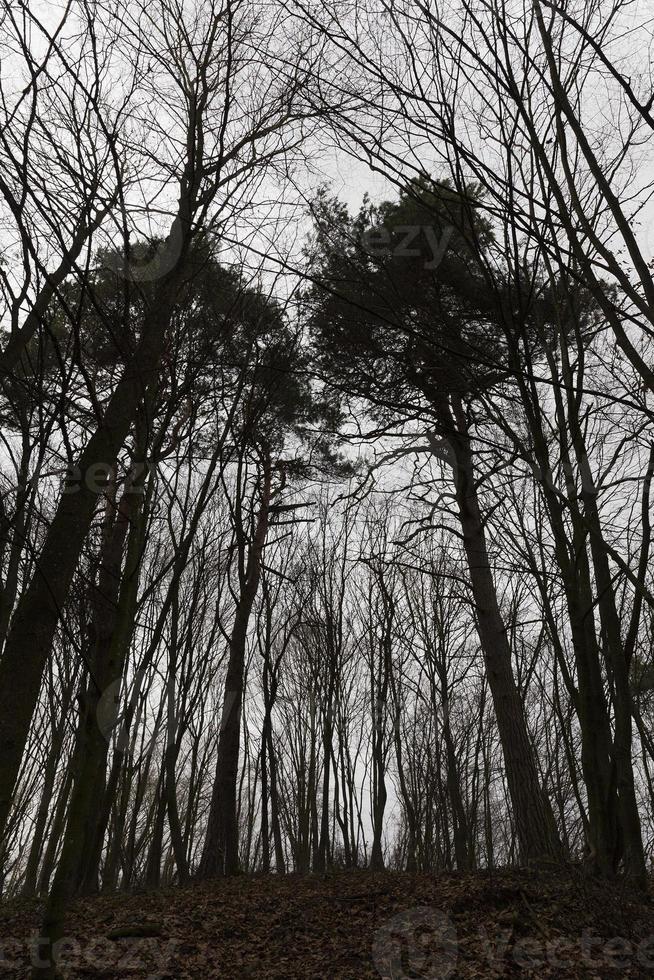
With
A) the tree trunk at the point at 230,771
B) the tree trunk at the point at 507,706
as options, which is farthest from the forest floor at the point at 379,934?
the tree trunk at the point at 230,771

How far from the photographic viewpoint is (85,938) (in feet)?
12.5

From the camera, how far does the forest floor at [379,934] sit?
3.11 m

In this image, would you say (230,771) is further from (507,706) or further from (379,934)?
(379,934)

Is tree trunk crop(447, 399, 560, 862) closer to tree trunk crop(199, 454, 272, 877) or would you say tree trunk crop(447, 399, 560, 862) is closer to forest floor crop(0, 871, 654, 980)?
forest floor crop(0, 871, 654, 980)

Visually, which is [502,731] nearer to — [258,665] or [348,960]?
[348,960]

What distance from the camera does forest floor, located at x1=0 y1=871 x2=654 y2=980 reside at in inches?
122

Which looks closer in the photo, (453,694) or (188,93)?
(188,93)

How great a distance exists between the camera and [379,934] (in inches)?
145

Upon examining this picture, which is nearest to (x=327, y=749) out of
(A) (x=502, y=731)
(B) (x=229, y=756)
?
(B) (x=229, y=756)

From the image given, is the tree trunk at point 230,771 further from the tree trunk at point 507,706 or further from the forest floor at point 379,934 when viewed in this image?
the forest floor at point 379,934

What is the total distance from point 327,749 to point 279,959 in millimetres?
5976

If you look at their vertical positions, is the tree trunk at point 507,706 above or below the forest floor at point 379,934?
above

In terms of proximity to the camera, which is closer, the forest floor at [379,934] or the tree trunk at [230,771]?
the forest floor at [379,934]

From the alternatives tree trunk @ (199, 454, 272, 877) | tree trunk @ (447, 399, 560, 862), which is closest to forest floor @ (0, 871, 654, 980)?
tree trunk @ (447, 399, 560, 862)
